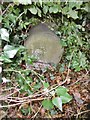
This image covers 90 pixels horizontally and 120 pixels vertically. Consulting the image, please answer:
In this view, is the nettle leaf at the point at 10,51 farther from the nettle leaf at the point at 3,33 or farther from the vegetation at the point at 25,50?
the nettle leaf at the point at 3,33

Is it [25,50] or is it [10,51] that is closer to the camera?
[10,51]

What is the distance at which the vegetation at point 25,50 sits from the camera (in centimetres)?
177

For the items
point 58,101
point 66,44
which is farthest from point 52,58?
point 58,101

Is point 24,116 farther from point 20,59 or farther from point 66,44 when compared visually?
point 66,44

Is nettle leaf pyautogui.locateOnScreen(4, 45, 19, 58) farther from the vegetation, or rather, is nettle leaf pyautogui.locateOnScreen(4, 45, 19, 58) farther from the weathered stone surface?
the weathered stone surface

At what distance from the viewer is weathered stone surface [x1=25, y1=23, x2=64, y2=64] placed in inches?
87.1

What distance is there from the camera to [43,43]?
2.24m

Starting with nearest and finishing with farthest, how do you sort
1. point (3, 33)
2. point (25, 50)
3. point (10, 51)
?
1. point (10, 51)
2. point (3, 33)
3. point (25, 50)

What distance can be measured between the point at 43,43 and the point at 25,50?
174 mm

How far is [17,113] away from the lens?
7.04 feet

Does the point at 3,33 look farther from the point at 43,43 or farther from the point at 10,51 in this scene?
the point at 43,43

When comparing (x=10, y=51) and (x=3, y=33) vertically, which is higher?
(x=3, y=33)

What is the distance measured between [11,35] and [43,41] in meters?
0.26

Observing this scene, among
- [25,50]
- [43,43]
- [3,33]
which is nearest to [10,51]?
[3,33]
